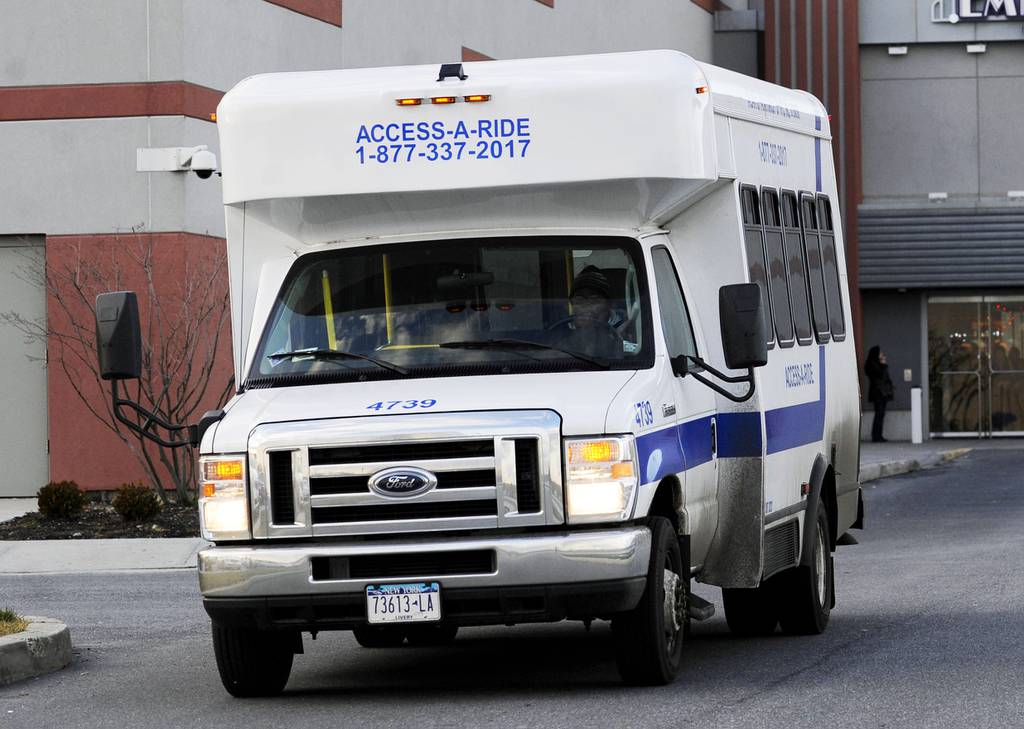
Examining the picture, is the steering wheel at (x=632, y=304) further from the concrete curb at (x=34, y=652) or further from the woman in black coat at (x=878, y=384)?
the woman in black coat at (x=878, y=384)

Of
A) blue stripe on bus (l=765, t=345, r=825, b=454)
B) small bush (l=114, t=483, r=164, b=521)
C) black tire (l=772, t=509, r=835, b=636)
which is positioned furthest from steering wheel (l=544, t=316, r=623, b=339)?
small bush (l=114, t=483, r=164, b=521)

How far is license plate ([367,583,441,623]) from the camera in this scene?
8703 millimetres

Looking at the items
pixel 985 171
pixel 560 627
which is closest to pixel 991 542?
pixel 560 627

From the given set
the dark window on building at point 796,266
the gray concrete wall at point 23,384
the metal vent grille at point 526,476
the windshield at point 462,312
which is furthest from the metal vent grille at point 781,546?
the gray concrete wall at point 23,384

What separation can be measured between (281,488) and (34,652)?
2713mm

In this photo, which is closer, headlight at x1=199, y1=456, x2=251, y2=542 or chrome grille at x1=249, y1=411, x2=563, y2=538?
chrome grille at x1=249, y1=411, x2=563, y2=538

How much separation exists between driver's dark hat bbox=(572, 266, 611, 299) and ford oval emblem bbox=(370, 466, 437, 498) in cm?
141

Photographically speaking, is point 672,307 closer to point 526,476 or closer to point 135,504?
point 526,476

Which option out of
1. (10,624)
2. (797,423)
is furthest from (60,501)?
(797,423)

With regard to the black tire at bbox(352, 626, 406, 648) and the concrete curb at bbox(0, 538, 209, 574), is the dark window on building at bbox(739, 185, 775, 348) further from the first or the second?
the concrete curb at bbox(0, 538, 209, 574)

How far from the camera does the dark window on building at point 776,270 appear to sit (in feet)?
36.7

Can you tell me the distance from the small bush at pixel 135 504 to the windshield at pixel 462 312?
32.4 feet

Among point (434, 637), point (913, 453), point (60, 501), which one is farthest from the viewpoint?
point (913, 453)

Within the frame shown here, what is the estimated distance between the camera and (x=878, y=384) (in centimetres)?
3812
